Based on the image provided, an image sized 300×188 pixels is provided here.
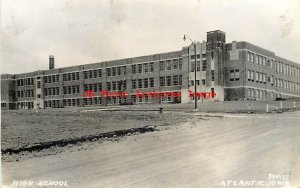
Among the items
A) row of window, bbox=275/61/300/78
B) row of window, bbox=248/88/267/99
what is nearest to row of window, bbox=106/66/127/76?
row of window, bbox=248/88/267/99

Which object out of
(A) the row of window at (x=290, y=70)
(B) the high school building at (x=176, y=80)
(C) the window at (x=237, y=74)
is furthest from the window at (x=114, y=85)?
(A) the row of window at (x=290, y=70)

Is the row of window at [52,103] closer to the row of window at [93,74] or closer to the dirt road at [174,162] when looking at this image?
the row of window at [93,74]

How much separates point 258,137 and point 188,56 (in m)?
31.7

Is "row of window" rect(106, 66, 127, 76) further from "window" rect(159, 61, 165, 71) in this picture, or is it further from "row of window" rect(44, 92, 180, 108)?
"window" rect(159, 61, 165, 71)

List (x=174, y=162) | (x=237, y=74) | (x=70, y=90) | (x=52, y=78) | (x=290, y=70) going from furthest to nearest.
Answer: (x=52, y=78)
(x=70, y=90)
(x=237, y=74)
(x=290, y=70)
(x=174, y=162)

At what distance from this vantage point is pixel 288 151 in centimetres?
1129

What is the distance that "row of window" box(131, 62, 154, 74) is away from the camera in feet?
160

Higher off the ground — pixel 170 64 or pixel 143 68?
pixel 170 64

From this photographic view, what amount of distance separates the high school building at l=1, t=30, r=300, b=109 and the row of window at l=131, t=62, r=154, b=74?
12cm

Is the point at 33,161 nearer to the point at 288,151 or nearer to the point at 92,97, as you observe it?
the point at 288,151

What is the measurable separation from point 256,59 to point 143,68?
1357cm

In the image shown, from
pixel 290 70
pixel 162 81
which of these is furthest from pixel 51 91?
pixel 290 70

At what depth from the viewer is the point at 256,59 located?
→ 4281 centimetres

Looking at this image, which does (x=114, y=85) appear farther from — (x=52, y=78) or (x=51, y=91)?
(x=52, y=78)
